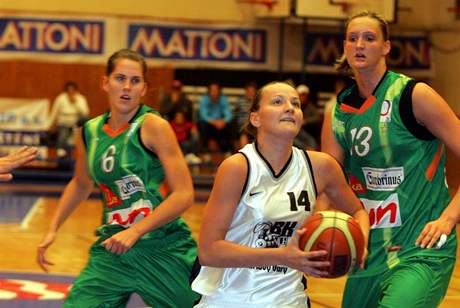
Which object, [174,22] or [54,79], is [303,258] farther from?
[174,22]

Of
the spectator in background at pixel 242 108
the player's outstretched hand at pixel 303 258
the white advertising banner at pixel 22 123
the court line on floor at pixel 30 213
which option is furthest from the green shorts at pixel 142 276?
the white advertising banner at pixel 22 123

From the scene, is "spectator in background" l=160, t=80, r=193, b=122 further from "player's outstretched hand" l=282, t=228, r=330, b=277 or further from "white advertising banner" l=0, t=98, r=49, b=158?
"player's outstretched hand" l=282, t=228, r=330, b=277

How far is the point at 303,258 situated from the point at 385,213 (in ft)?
3.31

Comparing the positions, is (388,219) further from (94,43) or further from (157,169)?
(94,43)

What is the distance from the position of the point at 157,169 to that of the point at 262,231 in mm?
1018

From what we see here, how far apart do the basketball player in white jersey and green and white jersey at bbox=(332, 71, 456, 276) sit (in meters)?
0.38

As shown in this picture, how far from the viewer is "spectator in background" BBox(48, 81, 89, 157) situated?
17141mm

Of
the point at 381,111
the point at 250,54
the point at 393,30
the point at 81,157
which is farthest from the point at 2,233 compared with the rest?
the point at 393,30

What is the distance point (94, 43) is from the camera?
720 inches

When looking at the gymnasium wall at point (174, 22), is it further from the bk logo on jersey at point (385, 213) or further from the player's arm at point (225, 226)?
the player's arm at point (225, 226)

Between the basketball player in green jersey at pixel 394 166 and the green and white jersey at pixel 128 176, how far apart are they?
3.00 feet

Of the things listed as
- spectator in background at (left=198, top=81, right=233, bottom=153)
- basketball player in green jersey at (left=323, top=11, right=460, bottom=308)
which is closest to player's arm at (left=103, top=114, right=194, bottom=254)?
basketball player in green jersey at (left=323, top=11, right=460, bottom=308)

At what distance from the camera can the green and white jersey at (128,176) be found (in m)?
4.99

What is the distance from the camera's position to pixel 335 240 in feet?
12.6
